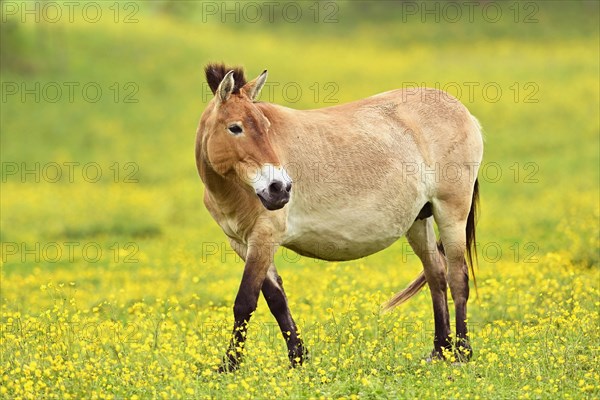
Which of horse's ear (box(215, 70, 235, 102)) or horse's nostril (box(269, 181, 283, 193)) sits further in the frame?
horse's ear (box(215, 70, 235, 102))

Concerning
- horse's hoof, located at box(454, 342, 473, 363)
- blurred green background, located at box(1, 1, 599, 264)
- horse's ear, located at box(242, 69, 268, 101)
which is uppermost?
horse's ear, located at box(242, 69, 268, 101)

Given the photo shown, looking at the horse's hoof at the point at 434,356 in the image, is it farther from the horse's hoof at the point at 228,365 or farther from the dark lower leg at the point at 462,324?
the horse's hoof at the point at 228,365

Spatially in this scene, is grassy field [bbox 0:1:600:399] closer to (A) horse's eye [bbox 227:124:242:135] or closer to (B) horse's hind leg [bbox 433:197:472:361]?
(B) horse's hind leg [bbox 433:197:472:361]

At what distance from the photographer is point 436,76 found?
36.4 m

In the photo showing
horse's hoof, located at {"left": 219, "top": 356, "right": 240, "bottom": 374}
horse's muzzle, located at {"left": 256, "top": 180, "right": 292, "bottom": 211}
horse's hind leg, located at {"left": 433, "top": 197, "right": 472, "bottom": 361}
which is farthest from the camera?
horse's hind leg, located at {"left": 433, "top": 197, "right": 472, "bottom": 361}

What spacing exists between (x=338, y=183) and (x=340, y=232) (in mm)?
460

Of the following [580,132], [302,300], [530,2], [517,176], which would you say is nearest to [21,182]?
[517,176]

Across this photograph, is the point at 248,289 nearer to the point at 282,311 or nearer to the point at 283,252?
the point at 282,311

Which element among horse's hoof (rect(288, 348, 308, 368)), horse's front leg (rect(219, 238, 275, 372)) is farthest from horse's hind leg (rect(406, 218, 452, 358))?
horse's front leg (rect(219, 238, 275, 372))

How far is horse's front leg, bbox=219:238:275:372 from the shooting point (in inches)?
290

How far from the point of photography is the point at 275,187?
6957 millimetres

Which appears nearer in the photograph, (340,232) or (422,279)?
(340,232)

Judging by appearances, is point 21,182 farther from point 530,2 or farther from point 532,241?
point 530,2

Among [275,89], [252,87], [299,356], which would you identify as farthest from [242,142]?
[275,89]
